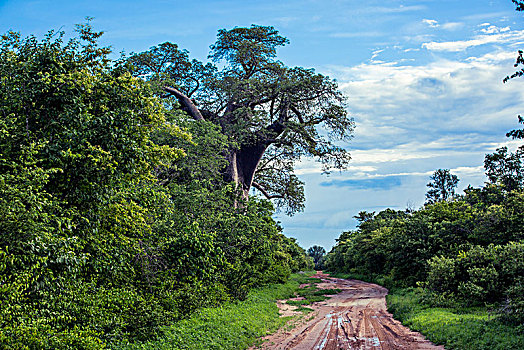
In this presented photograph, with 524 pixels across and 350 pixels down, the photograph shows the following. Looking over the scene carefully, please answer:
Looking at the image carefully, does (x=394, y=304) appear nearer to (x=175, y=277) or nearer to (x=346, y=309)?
(x=346, y=309)

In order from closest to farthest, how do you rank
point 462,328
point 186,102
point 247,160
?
1. point 462,328
2. point 186,102
3. point 247,160

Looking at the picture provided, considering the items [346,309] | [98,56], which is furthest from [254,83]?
[98,56]

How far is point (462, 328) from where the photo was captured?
11719 mm

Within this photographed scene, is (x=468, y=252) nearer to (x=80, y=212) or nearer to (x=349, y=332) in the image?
(x=349, y=332)

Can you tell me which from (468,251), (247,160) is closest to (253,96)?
(247,160)

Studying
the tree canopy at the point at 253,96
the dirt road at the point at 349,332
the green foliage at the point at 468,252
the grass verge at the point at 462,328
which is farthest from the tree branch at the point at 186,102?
the grass verge at the point at 462,328

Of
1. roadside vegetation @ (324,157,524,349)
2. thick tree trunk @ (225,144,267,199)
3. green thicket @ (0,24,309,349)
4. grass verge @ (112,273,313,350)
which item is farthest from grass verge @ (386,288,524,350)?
thick tree trunk @ (225,144,267,199)

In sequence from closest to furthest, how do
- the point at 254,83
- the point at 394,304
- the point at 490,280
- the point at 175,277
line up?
the point at 175,277 → the point at 490,280 → the point at 394,304 → the point at 254,83

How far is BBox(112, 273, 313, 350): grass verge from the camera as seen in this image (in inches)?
392

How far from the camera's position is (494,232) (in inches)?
735

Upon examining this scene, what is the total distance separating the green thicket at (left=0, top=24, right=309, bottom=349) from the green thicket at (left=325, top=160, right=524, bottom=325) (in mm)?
9944

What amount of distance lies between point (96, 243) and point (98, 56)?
4505 millimetres

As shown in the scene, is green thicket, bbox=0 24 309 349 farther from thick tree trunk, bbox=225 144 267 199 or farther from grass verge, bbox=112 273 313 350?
thick tree trunk, bbox=225 144 267 199

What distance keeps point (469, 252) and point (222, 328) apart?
11020 mm
